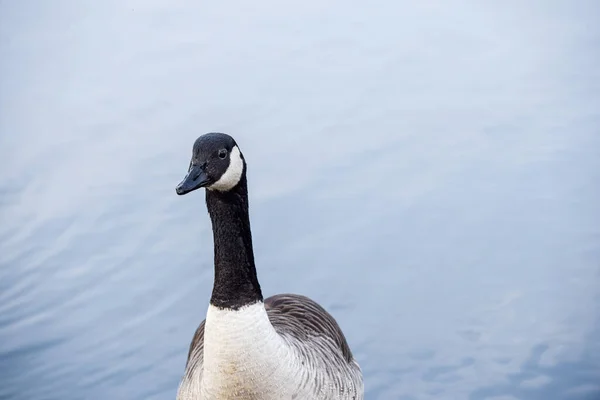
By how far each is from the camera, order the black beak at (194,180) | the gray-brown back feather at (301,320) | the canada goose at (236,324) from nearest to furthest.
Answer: the black beak at (194,180) < the canada goose at (236,324) < the gray-brown back feather at (301,320)

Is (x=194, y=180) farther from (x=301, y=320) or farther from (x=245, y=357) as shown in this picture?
(x=301, y=320)

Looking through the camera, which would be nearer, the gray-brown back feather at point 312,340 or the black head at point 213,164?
the black head at point 213,164

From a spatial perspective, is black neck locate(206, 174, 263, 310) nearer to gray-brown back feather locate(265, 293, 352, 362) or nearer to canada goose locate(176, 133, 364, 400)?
canada goose locate(176, 133, 364, 400)

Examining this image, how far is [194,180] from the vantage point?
146 inches

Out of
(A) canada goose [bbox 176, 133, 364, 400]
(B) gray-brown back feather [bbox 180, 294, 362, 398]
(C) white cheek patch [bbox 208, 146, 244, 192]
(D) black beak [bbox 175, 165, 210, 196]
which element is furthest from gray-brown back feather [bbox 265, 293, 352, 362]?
(D) black beak [bbox 175, 165, 210, 196]

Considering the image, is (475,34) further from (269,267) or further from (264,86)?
(269,267)

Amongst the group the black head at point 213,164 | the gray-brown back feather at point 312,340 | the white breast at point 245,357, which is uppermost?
the black head at point 213,164

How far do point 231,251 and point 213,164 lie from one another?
1.52 feet

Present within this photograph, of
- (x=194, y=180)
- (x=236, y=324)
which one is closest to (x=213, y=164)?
(x=194, y=180)

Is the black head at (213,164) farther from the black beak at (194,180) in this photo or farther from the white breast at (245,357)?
the white breast at (245,357)

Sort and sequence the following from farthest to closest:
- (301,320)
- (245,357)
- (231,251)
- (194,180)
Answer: (301,320) < (231,251) < (245,357) < (194,180)

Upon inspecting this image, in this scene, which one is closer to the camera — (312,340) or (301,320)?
(312,340)

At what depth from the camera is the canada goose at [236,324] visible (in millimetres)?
3863

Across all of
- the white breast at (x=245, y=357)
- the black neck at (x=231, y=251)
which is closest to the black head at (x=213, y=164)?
the black neck at (x=231, y=251)
